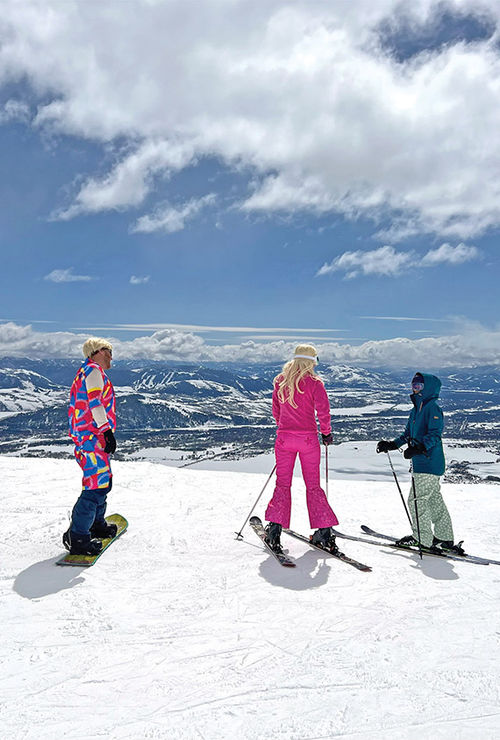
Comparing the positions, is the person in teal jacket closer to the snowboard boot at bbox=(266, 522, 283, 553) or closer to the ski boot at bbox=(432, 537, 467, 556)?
the ski boot at bbox=(432, 537, 467, 556)

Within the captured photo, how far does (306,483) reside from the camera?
19.7 ft

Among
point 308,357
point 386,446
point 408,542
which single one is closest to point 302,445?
point 308,357

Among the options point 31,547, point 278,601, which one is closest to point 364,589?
point 278,601

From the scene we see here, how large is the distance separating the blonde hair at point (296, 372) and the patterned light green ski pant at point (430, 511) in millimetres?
2181

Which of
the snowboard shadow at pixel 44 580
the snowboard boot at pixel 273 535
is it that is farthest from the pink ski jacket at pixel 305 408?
the snowboard shadow at pixel 44 580

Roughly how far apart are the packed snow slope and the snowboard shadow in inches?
0.9

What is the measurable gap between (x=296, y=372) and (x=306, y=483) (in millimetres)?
1571

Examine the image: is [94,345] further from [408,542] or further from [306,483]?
[408,542]

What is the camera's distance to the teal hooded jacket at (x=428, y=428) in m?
6.02

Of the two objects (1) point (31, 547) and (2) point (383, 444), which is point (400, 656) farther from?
(1) point (31, 547)

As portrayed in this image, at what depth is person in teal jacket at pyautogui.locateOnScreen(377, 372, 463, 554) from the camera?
602 cm

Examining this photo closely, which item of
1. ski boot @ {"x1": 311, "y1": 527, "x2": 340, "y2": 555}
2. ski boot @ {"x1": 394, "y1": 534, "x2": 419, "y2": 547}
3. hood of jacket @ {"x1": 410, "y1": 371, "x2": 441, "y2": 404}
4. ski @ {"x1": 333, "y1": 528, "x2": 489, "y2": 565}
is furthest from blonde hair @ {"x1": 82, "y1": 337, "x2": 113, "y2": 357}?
ski boot @ {"x1": 394, "y1": 534, "x2": 419, "y2": 547}

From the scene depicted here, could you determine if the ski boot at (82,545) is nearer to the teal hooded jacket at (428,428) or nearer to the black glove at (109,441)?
the black glove at (109,441)

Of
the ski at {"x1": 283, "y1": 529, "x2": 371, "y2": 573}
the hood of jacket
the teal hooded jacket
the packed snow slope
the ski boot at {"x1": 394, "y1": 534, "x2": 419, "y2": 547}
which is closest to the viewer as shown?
the packed snow slope
